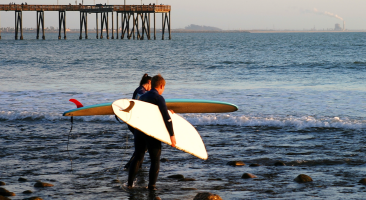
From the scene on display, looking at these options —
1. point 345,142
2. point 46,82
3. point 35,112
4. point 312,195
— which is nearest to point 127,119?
point 312,195

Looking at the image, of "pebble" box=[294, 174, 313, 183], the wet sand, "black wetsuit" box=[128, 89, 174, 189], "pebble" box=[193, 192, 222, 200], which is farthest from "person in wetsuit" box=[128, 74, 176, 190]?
"pebble" box=[294, 174, 313, 183]

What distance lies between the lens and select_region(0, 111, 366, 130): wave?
966cm

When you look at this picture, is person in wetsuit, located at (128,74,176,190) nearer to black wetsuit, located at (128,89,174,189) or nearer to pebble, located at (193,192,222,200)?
black wetsuit, located at (128,89,174,189)

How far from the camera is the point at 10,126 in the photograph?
9766 millimetres

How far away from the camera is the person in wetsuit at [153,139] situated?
15.7 ft

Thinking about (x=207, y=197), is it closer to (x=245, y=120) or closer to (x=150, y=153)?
(x=150, y=153)

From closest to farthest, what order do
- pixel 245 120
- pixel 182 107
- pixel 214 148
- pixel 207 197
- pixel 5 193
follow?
pixel 207 197 → pixel 5 193 → pixel 182 107 → pixel 214 148 → pixel 245 120

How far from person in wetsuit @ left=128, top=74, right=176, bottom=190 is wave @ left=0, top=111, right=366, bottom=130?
198 inches

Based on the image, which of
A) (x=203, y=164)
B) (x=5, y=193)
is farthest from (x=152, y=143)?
(x=5, y=193)

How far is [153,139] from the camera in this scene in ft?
16.2

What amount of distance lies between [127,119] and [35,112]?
7202 millimetres

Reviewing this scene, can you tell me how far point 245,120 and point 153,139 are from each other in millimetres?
5589

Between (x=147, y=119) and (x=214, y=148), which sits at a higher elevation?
(x=147, y=119)

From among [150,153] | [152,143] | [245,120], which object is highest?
[152,143]
